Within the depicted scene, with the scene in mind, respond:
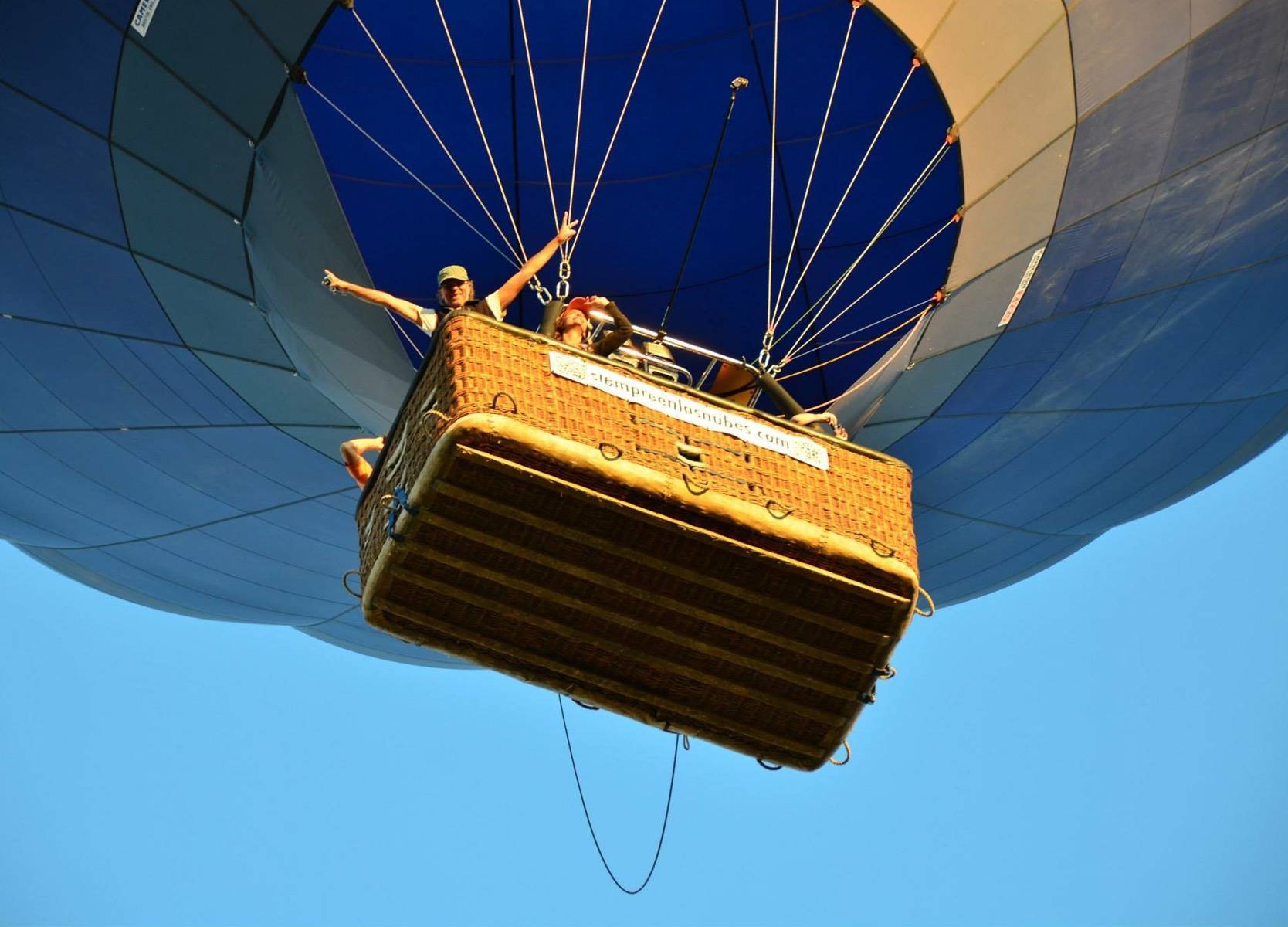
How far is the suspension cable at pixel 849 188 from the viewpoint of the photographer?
6551 millimetres

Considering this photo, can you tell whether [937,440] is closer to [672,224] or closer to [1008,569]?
[672,224]

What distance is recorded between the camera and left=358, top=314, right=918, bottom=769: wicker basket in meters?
4.50

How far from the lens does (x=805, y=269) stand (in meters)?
7.16

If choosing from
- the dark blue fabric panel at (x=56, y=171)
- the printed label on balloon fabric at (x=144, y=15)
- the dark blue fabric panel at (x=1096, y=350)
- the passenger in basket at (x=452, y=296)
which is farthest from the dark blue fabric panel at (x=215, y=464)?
the dark blue fabric panel at (x=1096, y=350)

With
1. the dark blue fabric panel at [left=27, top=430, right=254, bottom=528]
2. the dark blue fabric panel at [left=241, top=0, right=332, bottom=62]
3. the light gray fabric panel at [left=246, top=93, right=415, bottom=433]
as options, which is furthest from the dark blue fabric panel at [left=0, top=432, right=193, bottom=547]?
the dark blue fabric panel at [left=241, top=0, right=332, bottom=62]

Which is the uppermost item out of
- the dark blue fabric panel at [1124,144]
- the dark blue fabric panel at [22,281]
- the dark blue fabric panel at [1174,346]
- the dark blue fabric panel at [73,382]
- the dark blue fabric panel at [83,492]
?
the dark blue fabric panel at [1124,144]

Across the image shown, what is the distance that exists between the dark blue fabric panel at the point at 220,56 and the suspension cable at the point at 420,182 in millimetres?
517

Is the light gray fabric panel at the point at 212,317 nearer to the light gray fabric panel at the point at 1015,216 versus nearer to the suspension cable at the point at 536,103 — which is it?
the suspension cable at the point at 536,103

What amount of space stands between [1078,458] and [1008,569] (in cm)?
117

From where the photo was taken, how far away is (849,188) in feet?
23.1

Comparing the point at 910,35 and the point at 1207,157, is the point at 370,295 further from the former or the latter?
the point at 1207,157

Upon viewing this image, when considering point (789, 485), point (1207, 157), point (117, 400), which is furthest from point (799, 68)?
point (117, 400)

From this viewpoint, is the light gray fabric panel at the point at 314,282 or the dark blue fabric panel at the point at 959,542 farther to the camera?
the dark blue fabric panel at the point at 959,542

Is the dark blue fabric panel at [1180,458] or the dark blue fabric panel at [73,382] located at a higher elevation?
the dark blue fabric panel at [1180,458]
